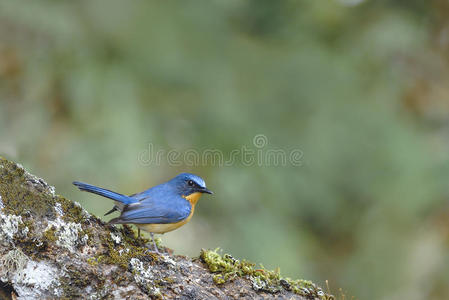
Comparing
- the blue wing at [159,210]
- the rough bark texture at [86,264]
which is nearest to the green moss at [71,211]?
the rough bark texture at [86,264]

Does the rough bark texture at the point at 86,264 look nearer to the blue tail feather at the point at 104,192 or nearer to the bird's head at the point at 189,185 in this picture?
the blue tail feather at the point at 104,192

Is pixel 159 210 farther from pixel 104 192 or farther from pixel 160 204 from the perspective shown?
pixel 104 192

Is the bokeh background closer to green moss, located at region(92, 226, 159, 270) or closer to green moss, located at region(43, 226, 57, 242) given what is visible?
green moss, located at region(92, 226, 159, 270)

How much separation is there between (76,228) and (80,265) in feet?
0.70

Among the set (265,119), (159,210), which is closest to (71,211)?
(159,210)

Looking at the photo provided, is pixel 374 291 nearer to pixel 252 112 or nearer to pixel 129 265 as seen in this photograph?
pixel 252 112

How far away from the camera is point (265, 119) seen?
5605 mm

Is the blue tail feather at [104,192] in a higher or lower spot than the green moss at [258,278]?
higher

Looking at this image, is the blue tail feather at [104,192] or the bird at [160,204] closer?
the blue tail feather at [104,192]

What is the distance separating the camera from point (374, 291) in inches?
224

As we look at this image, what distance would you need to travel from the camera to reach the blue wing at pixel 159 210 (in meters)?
3.43

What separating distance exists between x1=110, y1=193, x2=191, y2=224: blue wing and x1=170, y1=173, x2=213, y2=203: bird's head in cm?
13

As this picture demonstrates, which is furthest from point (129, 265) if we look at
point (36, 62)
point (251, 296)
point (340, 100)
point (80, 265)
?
point (340, 100)

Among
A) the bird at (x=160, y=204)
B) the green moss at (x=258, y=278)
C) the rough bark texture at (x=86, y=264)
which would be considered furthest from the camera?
the bird at (x=160, y=204)
